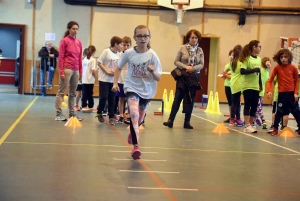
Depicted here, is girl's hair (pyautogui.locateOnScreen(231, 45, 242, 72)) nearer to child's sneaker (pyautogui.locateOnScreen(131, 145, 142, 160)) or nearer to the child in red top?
the child in red top

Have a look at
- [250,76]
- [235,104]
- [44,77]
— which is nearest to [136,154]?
[250,76]

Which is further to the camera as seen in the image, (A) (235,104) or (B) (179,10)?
(B) (179,10)

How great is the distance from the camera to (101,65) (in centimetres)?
902

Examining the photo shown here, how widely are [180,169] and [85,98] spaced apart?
7.15 m

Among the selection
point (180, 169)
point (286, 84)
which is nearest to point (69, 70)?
point (286, 84)

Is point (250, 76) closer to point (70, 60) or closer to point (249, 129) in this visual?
point (249, 129)

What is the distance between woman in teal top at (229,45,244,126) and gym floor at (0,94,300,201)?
167cm

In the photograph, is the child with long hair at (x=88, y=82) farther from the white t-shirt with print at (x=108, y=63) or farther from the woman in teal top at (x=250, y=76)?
the woman in teal top at (x=250, y=76)

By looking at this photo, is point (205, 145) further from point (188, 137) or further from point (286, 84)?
point (286, 84)

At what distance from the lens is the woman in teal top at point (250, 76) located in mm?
8766

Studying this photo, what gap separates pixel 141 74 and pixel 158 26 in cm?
1329

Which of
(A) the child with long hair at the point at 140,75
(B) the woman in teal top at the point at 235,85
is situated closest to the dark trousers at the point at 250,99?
(B) the woman in teal top at the point at 235,85

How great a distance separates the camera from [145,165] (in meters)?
5.27

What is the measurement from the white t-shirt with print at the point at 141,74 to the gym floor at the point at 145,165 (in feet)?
2.47
